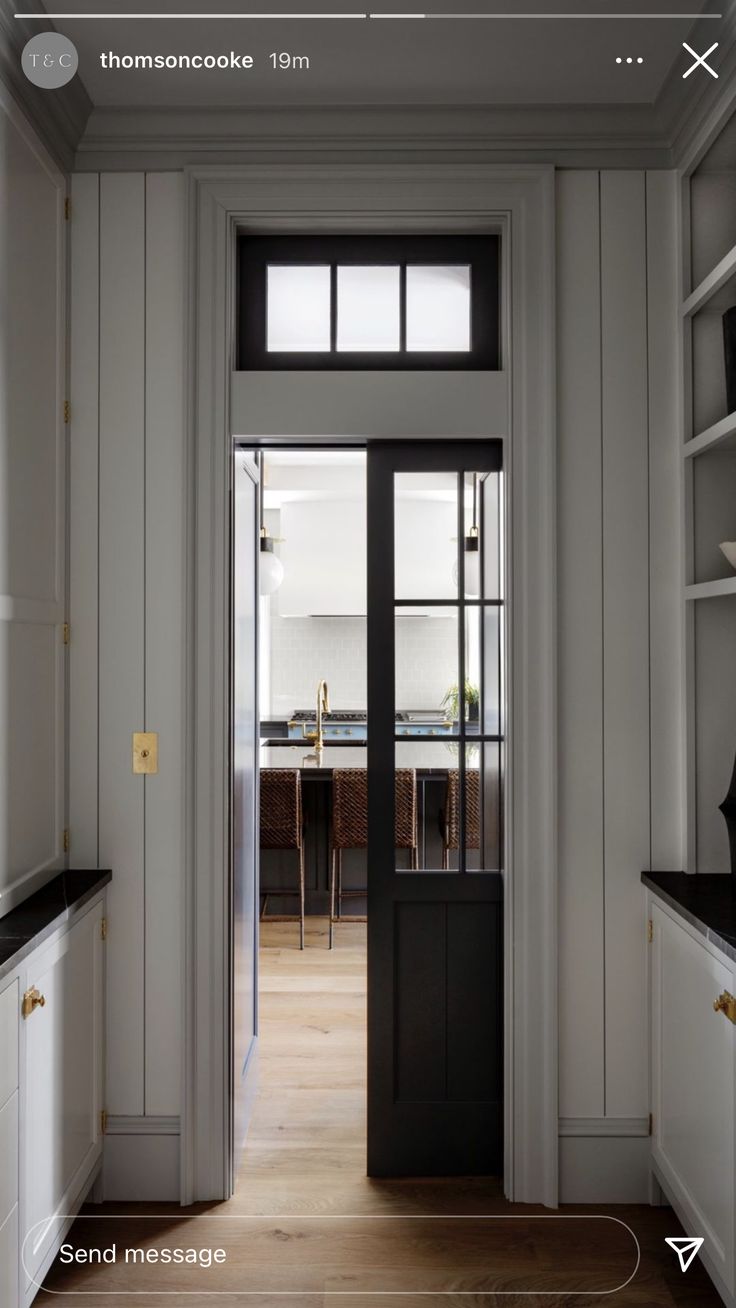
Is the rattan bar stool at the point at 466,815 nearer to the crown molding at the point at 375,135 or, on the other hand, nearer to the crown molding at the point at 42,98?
the crown molding at the point at 375,135

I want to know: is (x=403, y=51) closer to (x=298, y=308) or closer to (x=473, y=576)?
(x=298, y=308)

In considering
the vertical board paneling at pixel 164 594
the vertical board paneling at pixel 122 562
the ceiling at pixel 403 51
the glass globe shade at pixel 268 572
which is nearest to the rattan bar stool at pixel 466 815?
the vertical board paneling at pixel 164 594

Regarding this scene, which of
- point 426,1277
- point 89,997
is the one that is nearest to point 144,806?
point 89,997

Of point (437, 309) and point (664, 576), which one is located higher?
point (437, 309)

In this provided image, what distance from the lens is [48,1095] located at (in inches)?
75.2

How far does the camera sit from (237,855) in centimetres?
254

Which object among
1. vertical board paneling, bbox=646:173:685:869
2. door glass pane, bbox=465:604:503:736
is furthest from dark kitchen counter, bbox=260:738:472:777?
vertical board paneling, bbox=646:173:685:869

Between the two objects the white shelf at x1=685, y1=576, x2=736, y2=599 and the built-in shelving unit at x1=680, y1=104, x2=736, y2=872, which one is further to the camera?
the built-in shelving unit at x1=680, y1=104, x2=736, y2=872

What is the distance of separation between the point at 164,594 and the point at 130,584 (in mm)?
98

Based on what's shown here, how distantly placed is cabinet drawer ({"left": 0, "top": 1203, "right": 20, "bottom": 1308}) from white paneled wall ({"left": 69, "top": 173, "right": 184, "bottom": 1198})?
66 centimetres

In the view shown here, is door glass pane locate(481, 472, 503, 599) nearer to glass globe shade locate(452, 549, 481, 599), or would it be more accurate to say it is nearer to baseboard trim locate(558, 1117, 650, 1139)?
glass globe shade locate(452, 549, 481, 599)

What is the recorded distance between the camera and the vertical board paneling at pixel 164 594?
2.37 meters

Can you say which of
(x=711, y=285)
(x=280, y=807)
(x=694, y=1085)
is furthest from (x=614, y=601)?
(x=280, y=807)

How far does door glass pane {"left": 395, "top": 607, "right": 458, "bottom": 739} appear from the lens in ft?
8.01
